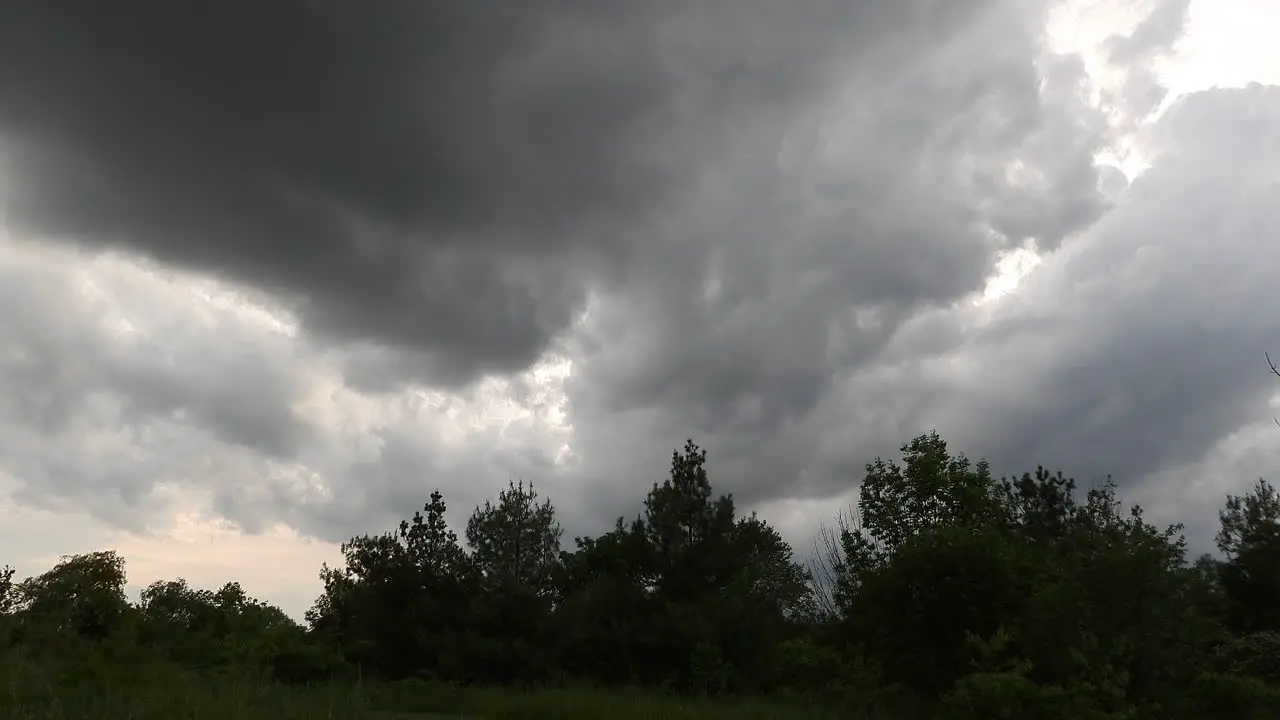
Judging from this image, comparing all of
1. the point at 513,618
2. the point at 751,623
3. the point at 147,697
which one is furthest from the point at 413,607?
the point at 147,697

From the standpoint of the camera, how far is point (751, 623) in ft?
93.5

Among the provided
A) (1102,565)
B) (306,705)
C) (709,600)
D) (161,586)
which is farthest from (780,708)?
(161,586)

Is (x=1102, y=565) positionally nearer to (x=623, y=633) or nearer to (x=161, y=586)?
(x=623, y=633)

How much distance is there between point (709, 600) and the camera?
2920cm

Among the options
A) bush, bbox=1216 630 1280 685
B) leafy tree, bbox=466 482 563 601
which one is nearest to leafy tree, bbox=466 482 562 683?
leafy tree, bbox=466 482 563 601

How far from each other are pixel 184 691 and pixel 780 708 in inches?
536

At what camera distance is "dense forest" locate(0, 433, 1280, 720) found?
1345 centimetres

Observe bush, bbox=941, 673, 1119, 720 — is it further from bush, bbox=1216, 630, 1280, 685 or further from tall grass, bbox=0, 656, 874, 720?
bush, bbox=1216, 630, 1280, 685

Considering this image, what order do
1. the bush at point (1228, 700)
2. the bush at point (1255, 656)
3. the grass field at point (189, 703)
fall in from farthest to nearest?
the bush at point (1255, 656) < the bush at point (1228, 700) < the grass field at point (189, 703)

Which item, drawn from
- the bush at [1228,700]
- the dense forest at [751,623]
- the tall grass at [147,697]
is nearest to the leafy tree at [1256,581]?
the dense forest at [751,623]

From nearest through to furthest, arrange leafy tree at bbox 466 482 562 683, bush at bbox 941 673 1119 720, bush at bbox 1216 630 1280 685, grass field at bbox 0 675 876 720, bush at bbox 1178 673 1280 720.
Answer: grass field at bbox 0 675 876 720 < bush at bbox 941 673 1119 720 < bush at bbox 1178 673 1280 720 < bush at bbox 1216 630 1280 685 < leafy tree at bbox 466 482 562 683

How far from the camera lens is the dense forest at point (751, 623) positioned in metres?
13.5

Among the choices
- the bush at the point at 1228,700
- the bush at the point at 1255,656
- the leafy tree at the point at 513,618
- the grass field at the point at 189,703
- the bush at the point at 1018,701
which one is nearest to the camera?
the grass field at the point at 189,703

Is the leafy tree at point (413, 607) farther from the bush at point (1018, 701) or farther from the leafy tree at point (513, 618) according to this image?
the bush at point (1018, 701)
